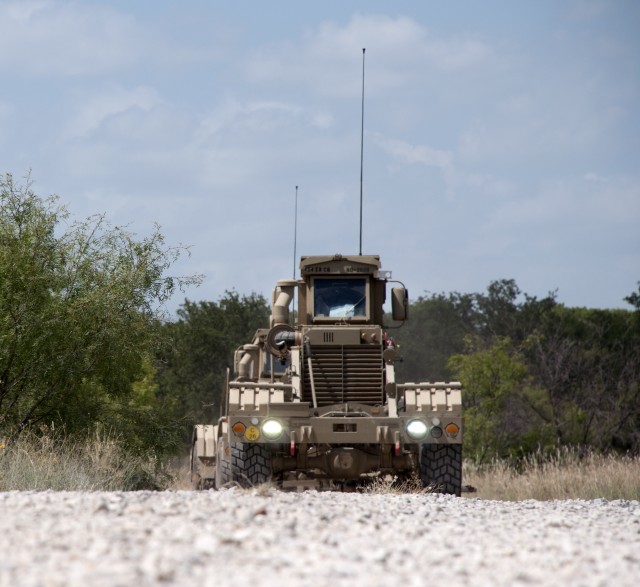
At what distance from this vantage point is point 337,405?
Answer: 48.6 ft

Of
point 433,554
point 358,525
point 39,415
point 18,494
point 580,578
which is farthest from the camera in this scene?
point 39,415

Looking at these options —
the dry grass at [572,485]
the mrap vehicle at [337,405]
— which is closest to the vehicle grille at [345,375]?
the mrap vehicle at [337,405]

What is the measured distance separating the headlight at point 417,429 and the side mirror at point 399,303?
88.2 inches

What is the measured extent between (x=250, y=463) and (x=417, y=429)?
82.7 inches

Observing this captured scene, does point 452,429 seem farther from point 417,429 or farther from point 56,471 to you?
point 56,471

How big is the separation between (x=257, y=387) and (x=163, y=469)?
5.62 m

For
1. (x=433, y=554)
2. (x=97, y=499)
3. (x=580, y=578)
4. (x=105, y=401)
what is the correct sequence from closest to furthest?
1. (x=580, y=578)
2. (x=433, y=554)
3. (x=97, y=499)
4. (x=105, y=401)

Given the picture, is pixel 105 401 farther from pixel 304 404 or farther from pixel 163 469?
pixel 304 404

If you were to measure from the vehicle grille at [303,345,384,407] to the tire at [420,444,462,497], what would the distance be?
1316mm

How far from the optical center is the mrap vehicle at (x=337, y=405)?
13812 millimetres

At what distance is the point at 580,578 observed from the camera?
6090mm

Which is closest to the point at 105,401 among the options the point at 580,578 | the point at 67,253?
the point at 67,253

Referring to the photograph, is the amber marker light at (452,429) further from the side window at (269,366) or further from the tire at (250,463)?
the side window at (269,366)

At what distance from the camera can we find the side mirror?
51.8 ft
